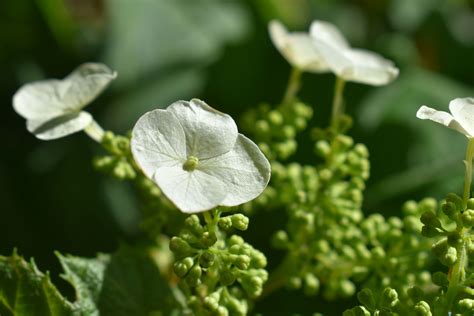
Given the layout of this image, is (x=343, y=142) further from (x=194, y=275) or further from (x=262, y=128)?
(x=194, y=275)

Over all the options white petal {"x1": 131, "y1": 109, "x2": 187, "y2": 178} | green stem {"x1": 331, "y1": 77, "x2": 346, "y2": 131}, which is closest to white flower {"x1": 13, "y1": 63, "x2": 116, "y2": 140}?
white petal {"x1": 131, "y1": 109, "x2": 187, "y2": 178}

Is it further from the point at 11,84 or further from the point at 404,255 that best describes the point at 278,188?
the point at 11,84

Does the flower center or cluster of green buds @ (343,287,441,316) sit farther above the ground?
the flower center

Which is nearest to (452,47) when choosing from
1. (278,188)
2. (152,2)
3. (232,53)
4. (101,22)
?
(232,53)

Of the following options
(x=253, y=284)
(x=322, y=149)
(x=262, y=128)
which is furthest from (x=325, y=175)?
(x=253, y=284)

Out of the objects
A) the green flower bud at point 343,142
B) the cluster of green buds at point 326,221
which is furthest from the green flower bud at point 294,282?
the green flower bud at point 343,142

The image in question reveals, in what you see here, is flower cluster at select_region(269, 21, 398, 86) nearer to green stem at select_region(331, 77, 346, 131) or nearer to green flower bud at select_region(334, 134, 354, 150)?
green stem at select_region(331, 77, 346, 131)
